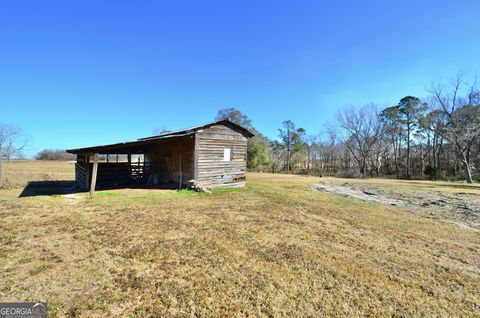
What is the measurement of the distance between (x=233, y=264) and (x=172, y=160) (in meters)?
12.8

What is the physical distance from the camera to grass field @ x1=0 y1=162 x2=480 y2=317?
10.3 feet

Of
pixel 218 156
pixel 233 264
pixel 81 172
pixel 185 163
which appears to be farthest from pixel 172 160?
pixel 233 264

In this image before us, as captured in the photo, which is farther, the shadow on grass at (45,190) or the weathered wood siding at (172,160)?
the weathered wood siding at (172,160)

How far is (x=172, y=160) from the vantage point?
1602 cm

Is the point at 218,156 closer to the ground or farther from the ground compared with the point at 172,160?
farther from the ground

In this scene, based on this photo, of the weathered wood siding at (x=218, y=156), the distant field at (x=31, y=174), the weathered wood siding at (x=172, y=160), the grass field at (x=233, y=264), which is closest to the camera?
the grass field at (x=233, y=264)

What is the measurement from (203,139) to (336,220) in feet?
29.5

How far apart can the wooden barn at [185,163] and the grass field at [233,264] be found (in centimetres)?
610

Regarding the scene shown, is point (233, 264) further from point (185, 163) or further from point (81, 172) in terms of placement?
point (81, 172)

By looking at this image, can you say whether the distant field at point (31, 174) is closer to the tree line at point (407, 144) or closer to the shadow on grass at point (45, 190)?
the shadow on grass at point (45, 190)

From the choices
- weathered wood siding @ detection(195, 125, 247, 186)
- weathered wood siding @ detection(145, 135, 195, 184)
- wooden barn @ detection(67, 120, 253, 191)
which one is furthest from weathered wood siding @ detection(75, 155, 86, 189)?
weathered wood siding @ detection(195, 125, 247, 186)

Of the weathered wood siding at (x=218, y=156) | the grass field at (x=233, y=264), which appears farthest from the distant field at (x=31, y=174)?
the weathered wood siding at (x=218, y=156)

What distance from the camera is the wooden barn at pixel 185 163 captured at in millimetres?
13734

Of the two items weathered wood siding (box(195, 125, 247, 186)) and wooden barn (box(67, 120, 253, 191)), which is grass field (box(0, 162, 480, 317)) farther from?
weathered wood siding (box(195, 125, 247, 186))
